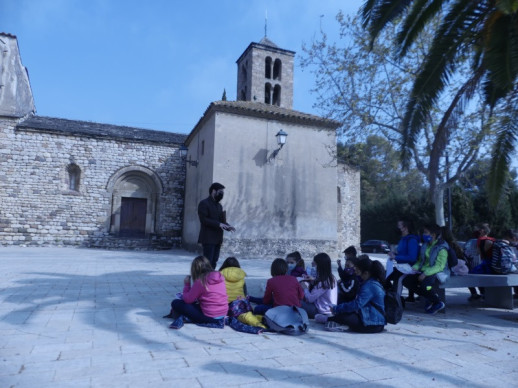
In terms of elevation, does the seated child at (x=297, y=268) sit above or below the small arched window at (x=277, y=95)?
below

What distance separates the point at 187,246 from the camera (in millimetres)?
17922

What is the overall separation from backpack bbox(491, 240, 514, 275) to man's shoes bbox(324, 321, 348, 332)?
2939 mm

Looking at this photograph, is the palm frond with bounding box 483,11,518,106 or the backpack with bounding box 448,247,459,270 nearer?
the palm frond with bounding box 483,11,518,106

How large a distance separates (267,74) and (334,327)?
17.3 m

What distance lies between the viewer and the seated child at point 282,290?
4.53m

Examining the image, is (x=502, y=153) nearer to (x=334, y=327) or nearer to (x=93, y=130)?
(x=334, y=327)

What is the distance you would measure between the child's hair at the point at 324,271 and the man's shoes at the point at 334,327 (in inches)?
20.8

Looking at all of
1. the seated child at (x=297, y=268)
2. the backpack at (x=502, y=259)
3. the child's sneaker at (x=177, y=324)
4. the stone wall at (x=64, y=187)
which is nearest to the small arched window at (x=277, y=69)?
the stone wall at (x=64, y=187)

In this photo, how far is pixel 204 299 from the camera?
14.3 ft

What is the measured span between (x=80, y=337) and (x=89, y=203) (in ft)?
51.9

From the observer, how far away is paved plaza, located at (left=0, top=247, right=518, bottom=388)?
110 inches

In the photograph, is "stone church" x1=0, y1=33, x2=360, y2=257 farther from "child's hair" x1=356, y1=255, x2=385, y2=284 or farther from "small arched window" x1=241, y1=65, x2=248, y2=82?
"child's hair" x1=356, y1=255, x2=385, y2=284

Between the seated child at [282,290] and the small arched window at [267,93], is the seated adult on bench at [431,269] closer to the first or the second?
the seated child at [282,290]

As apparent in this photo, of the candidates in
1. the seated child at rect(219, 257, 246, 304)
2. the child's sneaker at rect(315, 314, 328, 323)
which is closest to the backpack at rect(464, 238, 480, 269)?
the child's sneaker at rect(315, 314, 328, 323)
